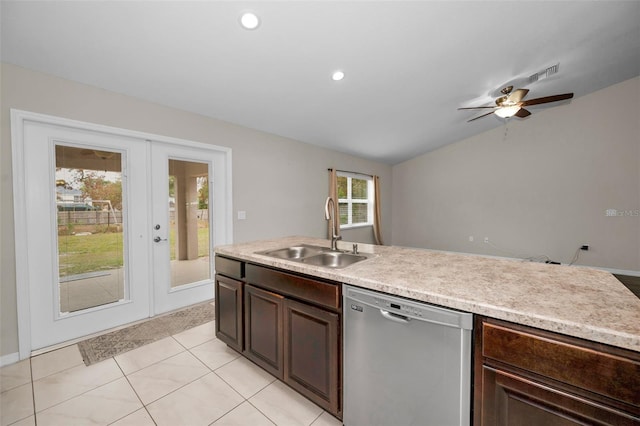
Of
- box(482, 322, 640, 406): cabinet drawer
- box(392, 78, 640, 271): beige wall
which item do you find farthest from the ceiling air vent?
box(482, 322, 640, 406): cabinet drawer

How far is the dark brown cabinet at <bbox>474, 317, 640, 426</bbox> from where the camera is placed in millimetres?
746

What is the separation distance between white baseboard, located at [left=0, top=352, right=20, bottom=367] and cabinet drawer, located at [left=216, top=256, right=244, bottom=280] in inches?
68.6

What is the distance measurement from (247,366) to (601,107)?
7409 millimetres

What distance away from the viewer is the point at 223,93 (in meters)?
2.81

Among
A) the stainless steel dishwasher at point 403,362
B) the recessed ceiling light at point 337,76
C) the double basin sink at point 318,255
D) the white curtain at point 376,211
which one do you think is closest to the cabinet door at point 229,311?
the double basin sink at point 318,255

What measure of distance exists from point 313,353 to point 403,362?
1.84 ft

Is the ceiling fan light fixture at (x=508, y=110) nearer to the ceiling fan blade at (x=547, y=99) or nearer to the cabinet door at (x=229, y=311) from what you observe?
the ceiling fan blade at (x=547, y=99)

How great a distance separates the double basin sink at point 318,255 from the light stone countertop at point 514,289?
24 centimetres

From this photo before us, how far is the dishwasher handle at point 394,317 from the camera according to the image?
112 cm

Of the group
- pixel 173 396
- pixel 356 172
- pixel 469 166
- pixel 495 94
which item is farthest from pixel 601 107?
pixel 173 396

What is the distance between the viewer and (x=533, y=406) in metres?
0.87

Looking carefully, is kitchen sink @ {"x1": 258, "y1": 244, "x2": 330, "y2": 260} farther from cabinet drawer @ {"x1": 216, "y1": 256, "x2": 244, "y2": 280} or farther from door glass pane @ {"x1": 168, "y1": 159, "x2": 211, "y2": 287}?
door glass pane @ {"x1": 168, "y1": 159, "x2": 211, "y2": 287}

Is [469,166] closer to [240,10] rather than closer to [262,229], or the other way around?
[262,229]

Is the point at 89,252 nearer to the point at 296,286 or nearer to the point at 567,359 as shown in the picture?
the point at 296,286
